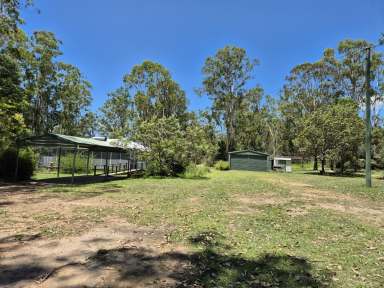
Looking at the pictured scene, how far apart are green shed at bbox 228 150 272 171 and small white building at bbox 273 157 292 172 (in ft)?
6.88

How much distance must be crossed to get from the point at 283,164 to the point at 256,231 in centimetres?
3192

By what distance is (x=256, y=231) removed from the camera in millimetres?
5648

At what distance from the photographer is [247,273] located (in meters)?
3.61

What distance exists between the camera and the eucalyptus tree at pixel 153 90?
138 feet

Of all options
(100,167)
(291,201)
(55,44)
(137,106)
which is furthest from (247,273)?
(137,106)

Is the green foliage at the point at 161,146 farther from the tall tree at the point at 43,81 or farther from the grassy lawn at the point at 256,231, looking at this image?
the tall tree at the point at 43,81

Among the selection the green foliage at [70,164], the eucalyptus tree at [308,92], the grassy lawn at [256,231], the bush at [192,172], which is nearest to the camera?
the grassy lawn at [256,231]

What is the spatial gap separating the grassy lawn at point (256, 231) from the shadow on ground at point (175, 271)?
0.6 inches

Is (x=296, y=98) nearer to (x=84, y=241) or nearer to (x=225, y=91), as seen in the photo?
(x=225, y=91)

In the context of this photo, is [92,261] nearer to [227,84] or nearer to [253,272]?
[253,272]

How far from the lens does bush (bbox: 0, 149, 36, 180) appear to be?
581 inches

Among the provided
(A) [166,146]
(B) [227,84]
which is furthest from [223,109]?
(A) [166,146]

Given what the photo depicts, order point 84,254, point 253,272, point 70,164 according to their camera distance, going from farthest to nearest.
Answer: point 70,164 → point 84,254 → point 253,272

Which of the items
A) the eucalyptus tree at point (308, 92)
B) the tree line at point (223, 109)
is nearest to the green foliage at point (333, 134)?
the tree line at point (223, 109)
